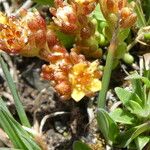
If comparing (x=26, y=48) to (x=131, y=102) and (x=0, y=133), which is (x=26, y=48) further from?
(x=131, y=102)

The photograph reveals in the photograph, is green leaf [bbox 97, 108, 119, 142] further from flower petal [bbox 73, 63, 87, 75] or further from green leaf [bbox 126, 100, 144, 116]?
flower petal [bbox 73, 63, 87, 75]

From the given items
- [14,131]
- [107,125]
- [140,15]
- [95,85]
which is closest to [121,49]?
[140,15]

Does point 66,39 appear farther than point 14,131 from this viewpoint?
Yes

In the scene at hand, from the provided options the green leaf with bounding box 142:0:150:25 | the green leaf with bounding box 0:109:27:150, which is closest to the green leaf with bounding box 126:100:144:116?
the green leaf with bounding box 0:109:27:150

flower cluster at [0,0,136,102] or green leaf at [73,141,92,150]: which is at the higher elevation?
flower cluster at [0,0,136,102]

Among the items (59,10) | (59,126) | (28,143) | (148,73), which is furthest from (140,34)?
(28,143)

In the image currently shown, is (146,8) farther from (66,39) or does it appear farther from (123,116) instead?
(123,116)
